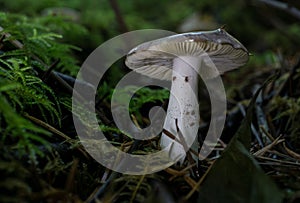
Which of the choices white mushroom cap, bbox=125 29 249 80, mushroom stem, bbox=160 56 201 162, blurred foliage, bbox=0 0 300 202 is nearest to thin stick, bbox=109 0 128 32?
blurred foliage, bbox=0 0 300 202

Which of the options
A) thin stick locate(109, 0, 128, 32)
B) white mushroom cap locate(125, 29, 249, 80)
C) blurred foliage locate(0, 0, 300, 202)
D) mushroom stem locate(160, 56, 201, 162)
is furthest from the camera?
thin stick locate(109, 0, 128, 32)

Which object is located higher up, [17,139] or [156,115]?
[17,139]

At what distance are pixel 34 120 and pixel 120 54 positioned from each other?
3.81 feet

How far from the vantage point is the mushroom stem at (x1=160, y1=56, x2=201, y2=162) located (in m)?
1.04

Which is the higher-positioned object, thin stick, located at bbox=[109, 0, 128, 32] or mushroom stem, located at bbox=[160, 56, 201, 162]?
thin stick, located at bbox=[109, 0, 128, 32]

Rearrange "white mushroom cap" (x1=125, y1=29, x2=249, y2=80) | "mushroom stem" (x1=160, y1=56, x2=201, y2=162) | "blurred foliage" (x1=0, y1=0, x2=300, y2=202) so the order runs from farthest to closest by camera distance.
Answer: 1. "mushroom stem" (x1=160, y1=56, x2=201, y2=162)
2. "white mushroom cap" (x1=125, y1=29, x2=249, y2=80)
3. "blurred foliage" (x1=0, y1=0, x2=300, y2=202)

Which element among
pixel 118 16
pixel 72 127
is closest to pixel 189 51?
pixel 72 127

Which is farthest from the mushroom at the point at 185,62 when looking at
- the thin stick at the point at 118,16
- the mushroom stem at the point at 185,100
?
the thin stick at the point at 118,16

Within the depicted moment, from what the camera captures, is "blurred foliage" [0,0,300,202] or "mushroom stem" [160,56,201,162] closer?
"blurred foliage" [0,0,300,202]

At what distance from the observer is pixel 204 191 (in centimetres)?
71

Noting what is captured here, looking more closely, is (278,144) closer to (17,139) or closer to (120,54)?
(17,139)

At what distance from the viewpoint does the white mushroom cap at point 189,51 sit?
0.89 meters

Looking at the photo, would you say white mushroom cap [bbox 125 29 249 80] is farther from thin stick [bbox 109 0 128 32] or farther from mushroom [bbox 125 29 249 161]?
thin stick [bbox 109 0 128 32]

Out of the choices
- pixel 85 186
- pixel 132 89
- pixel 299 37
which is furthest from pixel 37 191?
pixel 299 37
